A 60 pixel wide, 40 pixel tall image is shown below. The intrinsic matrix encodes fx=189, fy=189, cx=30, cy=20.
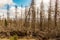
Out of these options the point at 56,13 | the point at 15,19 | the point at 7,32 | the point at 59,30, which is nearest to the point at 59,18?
the point at 56,13

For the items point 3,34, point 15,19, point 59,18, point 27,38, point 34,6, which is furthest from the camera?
point 15,19

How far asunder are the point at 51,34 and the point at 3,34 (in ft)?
30.9

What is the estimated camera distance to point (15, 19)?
52719 mm

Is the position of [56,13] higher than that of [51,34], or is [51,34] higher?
[56,13]

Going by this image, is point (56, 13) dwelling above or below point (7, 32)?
above

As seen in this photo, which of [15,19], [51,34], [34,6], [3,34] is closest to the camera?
[51,34]

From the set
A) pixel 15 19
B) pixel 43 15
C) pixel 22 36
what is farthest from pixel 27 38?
pixel 15 19

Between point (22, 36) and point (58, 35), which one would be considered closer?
point (58, 35)

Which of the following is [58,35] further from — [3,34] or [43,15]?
[43,15]

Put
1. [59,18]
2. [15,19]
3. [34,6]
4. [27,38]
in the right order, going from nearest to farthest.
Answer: [27,38] → [59,18] → [34,6] → [15,19]

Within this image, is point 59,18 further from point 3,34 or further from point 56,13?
point 3,34

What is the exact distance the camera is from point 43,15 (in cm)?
4616

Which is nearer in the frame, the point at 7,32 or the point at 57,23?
the point at 7,32

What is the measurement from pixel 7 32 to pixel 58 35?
979 centimetres
